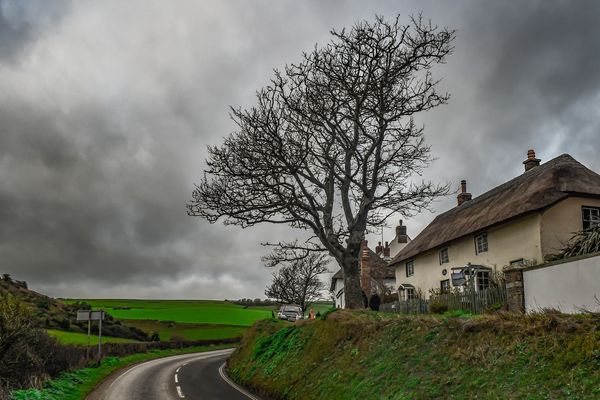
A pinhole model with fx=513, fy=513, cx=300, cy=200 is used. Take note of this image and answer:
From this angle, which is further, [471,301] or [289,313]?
[289,313]

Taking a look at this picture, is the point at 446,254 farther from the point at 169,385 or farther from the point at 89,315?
the point at 89,315

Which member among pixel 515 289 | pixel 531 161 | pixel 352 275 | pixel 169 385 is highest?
pixel 531 161

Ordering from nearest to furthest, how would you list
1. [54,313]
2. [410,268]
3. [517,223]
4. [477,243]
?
1. [517,223]
2. [477,243]
3. [410,268]
4. [54,313]

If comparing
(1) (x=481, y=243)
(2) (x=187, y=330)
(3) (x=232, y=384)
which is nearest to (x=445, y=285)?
(1) (x=481, y=243)

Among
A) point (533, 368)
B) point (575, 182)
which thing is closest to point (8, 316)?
point (533, 368)

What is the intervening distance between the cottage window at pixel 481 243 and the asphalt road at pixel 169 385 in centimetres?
1750

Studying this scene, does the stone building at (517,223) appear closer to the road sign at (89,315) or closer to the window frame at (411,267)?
the window frame at (411,267)

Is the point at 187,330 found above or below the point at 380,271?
below

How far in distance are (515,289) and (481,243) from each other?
46.2ft

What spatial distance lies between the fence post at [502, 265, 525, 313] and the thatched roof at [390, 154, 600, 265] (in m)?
8.72

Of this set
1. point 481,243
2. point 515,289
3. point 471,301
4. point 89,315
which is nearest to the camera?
point 515,289

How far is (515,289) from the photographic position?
62.8 ft

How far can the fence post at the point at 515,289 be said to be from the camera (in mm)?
18859

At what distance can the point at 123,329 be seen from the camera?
53781 mm
